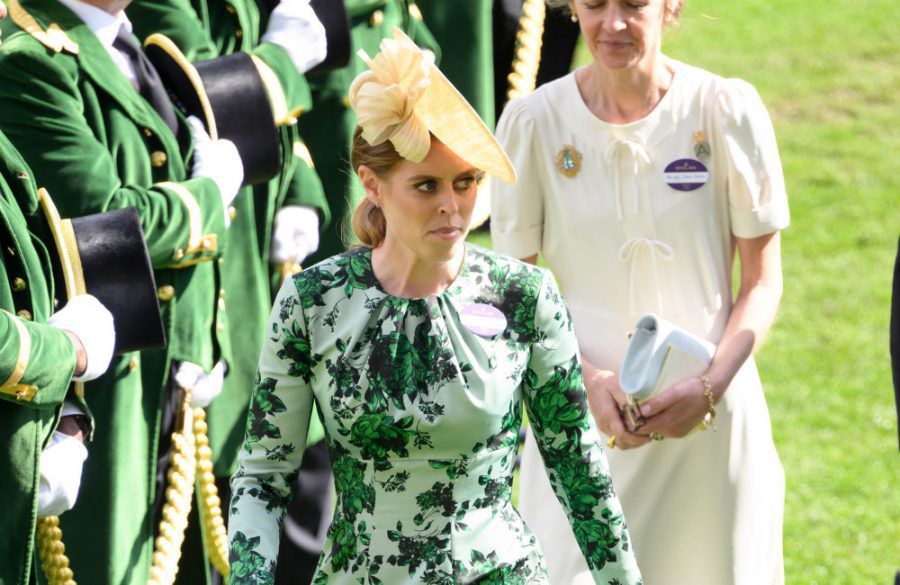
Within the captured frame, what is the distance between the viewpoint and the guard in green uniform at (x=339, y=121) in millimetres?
5121

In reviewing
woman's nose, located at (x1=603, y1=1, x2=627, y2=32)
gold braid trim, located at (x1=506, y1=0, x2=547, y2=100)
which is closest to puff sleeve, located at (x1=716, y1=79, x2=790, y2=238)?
woman's nose, located at (x1=603, y1=1, x2=627, y2=32)

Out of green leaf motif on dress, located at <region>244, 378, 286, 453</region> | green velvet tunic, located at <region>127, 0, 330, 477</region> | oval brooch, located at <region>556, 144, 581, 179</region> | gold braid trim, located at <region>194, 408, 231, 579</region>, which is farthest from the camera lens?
green velvet tunic, located at <region>127, 0, 330, 477</region>

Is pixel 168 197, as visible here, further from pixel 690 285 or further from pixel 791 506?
pixel 791 506

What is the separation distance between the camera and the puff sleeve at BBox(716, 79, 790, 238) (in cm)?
381

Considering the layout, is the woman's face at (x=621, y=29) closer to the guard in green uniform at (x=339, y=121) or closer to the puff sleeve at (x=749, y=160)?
the puff sleeve at (x=749, y=160)

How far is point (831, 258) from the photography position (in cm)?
895

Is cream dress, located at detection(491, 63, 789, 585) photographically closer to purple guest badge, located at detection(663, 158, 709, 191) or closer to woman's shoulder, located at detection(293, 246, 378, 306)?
purple guest badge, located at detection(663, 158, 709, 191)

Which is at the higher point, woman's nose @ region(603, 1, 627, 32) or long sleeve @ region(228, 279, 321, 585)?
woman's nose @ region(603, 1, 627, 32)

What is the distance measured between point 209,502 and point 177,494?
0.18 meters

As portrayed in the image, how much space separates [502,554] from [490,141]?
0.68 meters

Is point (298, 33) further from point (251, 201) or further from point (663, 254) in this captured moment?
point (663, 254)

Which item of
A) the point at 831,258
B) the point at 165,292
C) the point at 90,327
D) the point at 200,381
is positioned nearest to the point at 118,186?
the point at 165,292

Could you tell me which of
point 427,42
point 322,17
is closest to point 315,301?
point 322,17

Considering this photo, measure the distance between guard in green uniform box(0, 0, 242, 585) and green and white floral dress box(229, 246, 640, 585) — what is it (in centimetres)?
94
